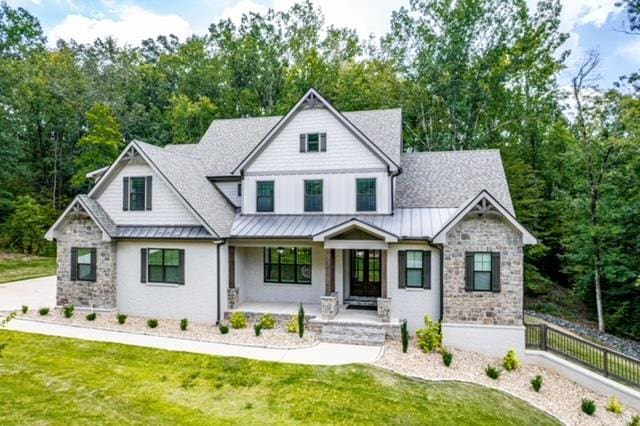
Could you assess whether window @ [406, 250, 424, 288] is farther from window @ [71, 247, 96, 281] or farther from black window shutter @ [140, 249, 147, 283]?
window @ [71, 247, 96, 281]

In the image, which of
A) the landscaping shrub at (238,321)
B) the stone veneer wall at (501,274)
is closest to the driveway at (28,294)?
the landscaping shrub at (238,321)

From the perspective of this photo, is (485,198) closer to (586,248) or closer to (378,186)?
(378,186)

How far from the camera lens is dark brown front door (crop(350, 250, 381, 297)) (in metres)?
15.7

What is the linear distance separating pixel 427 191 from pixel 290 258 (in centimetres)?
650

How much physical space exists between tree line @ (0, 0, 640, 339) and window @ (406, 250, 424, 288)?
970 centimetres

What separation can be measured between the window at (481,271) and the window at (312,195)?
20.9 feet

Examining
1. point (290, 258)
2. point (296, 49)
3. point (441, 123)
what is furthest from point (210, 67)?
point (290, 258)

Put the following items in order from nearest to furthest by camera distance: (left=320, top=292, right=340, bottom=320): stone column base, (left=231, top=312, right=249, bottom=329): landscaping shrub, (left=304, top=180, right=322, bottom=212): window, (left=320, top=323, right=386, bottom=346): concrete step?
(left=320, top=323, right=386, bottom=346): concrete step, (left=320, top=292, right=340, bottom=320): stone column base, (left=231, top=312, right=249, bottom=329): landscaping shrub, (left=304, top=180, right=322, bottom=212): window

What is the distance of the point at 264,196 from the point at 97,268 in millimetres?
7174

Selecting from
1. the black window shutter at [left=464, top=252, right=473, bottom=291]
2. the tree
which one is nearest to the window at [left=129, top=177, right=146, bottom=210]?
the black window shutter at [left=464, top=252, right=473, bottom=291]

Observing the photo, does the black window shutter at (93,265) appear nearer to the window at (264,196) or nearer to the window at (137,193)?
the window at (137,193)

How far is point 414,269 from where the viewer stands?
13.6m

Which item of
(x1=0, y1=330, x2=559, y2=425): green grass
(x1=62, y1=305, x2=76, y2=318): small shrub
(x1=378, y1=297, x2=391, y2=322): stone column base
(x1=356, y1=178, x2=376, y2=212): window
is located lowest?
(x1=0, y1=330, x2=559, y2=425): green grass

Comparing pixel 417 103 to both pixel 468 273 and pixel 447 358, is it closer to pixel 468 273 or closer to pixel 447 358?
pixel 468 273
